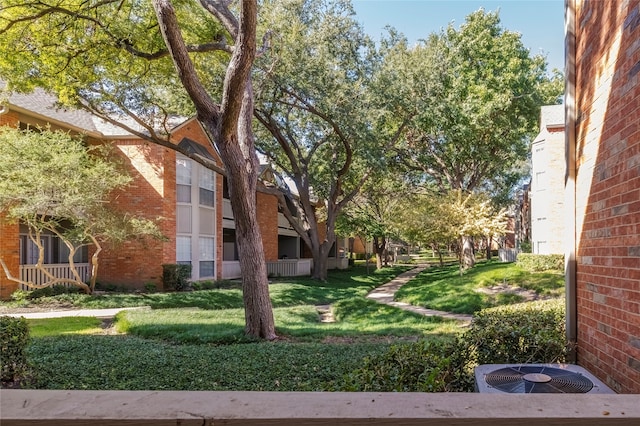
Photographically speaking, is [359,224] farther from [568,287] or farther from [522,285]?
[568,287]

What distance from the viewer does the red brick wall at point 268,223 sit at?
26.0m

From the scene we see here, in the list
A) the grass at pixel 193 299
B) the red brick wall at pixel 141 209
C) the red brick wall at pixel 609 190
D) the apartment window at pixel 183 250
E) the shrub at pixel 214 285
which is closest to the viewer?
the red brick wall at pixel 609 190

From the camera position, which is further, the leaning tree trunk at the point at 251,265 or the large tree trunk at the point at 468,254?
the large tree trunk at the point at 468,254

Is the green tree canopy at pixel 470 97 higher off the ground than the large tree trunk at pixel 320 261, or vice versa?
the green tree canopy at pixel 470 97

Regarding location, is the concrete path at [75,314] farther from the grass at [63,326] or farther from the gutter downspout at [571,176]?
the gutter downspout at [571,176]

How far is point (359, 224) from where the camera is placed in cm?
2888

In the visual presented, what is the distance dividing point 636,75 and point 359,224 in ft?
85.2

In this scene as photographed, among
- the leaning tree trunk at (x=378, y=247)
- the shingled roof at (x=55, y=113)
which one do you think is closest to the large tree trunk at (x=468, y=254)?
the leaning tree trunk at (x=378, y=247)

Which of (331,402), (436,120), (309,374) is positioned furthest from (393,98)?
(331,402)

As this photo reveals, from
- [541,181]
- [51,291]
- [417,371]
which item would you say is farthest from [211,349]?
[541,181]

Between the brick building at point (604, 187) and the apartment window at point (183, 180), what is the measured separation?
54.1 ft

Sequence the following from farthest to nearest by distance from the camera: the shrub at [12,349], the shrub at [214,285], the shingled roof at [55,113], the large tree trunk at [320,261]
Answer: the large tree trunk at [320,261], the shrub at [214,285], the shingled roof at [55,113], the shrub at [12,349]

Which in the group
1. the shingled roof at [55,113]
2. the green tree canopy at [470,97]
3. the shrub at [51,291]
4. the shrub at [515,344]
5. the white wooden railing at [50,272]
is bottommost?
the shrub at [51,291]

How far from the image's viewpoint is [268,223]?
26594 millimetres
